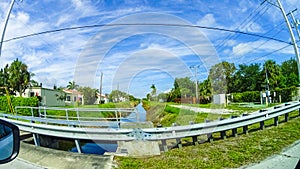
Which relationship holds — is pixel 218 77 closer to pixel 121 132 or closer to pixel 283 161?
pixel 283 161

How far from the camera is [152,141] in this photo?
3.77 metres

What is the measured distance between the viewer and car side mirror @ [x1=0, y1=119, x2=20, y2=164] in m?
2.03

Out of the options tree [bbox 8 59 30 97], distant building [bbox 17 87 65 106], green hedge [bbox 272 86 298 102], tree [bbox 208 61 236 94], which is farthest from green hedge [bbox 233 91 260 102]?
tree [bbox 8 59 30 97]

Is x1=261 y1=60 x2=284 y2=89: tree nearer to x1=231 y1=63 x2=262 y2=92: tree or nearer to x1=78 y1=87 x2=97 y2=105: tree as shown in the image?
x1=231 y1=63 x2=262 y2=92: tree

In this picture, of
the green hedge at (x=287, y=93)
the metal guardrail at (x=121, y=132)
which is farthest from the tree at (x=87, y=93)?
the green hedge at (x=287, y=93)

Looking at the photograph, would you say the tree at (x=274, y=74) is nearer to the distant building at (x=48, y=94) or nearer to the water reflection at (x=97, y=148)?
the distant building at (x=48, y=94)

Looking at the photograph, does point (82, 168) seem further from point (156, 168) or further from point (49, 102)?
point (49, 102)

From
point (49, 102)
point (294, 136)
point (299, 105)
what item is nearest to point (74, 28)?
point (294, 136)

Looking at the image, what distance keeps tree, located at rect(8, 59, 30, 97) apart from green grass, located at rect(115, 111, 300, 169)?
39614 millimetres

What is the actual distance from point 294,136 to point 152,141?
330 centimetres

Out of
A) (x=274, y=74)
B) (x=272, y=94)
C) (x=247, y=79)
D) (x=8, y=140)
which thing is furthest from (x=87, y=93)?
(x=247, y=79)

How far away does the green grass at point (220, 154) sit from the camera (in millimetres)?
3273

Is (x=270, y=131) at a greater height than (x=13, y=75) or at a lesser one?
lesser

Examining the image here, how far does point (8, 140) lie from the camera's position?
210 centimetres
